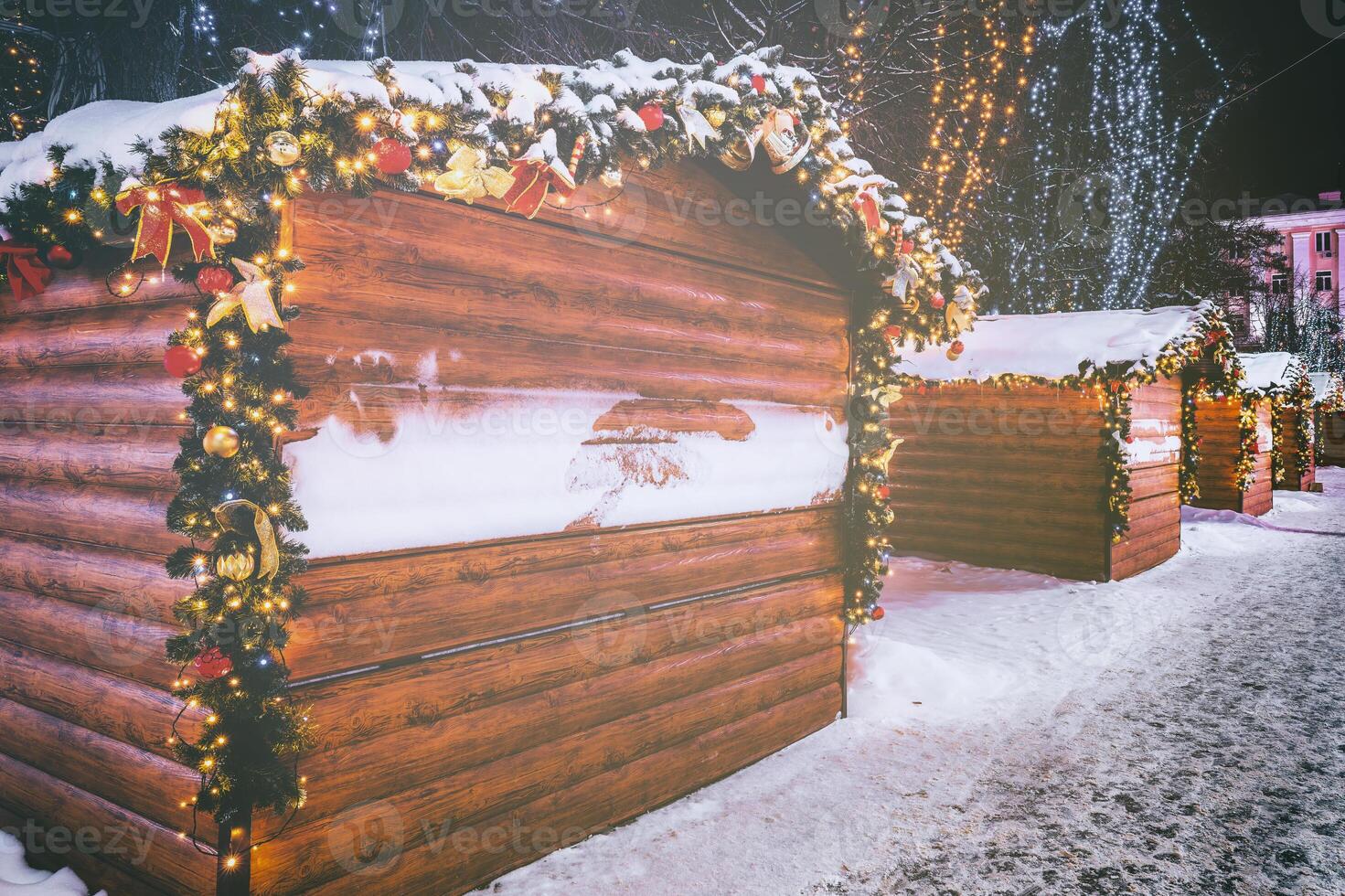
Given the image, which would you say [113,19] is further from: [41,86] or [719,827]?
[719,827]

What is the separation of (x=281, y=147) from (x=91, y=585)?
2.26 metres

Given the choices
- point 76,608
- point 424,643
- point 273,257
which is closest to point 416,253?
point 273,257

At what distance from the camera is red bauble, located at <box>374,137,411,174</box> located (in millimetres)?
2465

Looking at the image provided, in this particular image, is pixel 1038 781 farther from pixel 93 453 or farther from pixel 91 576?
pixel 93 453

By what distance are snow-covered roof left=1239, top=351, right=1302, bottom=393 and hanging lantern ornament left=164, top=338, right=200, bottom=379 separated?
22.4 meters

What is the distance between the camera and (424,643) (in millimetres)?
3049

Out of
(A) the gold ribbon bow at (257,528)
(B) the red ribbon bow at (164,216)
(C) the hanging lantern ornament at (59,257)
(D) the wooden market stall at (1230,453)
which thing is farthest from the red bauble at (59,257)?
(D) the wooden market stall at (1230,453)

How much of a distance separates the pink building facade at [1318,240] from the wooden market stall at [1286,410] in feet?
168

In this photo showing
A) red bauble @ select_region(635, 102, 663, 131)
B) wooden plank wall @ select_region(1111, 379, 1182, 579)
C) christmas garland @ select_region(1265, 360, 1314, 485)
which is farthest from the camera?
christmas garland @ select_region(1265, 360, 1314, 485)

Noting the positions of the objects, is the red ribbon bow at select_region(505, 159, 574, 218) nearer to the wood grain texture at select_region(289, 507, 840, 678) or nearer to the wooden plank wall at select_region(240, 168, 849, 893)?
the wooden plank wall at select_region(240, 168, 849, 893)

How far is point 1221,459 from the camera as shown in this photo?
17938 millimetres

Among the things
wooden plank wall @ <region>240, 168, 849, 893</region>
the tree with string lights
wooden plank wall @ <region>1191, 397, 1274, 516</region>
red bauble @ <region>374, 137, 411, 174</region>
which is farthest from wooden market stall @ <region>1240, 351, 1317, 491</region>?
red bauble @ <region>374, 137, 411, 174</region>

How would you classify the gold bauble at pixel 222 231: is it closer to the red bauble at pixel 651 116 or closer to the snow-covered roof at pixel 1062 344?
the red bauble at pixel 651 116

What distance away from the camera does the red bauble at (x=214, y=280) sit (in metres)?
2.36
